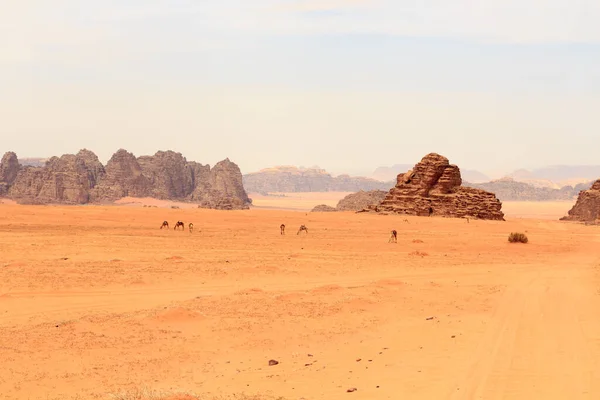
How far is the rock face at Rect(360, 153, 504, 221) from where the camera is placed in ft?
201

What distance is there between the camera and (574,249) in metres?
34.3

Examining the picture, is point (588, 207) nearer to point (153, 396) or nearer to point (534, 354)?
point (534, 354)

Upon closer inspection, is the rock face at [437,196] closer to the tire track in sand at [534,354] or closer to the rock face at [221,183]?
the tire track in sand at [534,354]

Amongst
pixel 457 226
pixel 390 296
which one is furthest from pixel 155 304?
pixel 457 226

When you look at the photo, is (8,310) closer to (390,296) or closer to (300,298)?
(300,298)

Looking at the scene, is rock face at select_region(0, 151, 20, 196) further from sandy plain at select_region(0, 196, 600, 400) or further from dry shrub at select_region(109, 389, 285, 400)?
dry shrub at select_region(109, 389, 285, 400)

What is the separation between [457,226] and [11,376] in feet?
142

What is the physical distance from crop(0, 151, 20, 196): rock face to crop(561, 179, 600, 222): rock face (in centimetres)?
9237

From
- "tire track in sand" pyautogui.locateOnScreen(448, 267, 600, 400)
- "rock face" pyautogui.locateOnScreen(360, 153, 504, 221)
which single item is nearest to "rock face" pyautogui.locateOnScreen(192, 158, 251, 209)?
"rock face" pyautogui.locateOnScreen(360, 153, 504, 221)

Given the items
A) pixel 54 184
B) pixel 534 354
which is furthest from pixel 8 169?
pixel 534 354

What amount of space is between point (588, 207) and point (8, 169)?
318 feet

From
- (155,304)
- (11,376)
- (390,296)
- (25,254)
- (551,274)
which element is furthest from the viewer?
(25,254)

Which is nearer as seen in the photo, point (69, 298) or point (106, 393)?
point (106, 393)

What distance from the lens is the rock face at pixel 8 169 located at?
11081cm
